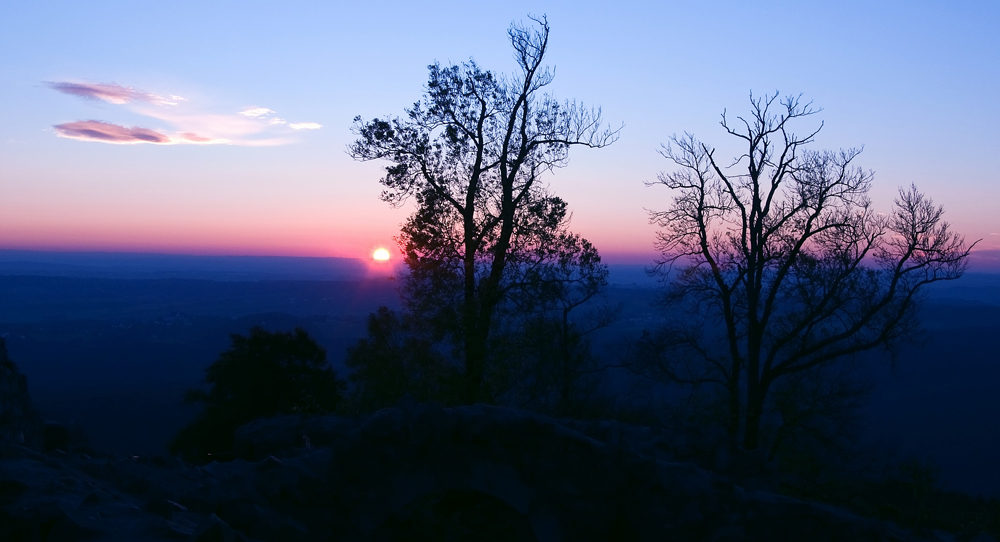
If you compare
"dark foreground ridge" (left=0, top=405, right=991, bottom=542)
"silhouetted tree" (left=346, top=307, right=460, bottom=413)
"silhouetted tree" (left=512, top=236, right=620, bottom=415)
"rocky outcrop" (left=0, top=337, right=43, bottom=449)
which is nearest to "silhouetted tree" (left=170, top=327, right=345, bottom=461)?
"silhouetted tree" (left=346, top=307, right=460, bottom=413)

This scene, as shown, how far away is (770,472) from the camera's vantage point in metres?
15.9

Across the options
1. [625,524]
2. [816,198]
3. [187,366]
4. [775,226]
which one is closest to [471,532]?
[625,524]

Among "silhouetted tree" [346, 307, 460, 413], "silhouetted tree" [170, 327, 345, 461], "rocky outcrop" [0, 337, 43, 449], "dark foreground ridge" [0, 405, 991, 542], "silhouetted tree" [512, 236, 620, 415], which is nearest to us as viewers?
"dark foreground ridge" [0, 405, 991, 542]

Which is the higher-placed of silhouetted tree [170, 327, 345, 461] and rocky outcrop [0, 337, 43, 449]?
rocky outcrop [0, 337, 43, 449]

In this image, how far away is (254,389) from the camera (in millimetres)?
27078

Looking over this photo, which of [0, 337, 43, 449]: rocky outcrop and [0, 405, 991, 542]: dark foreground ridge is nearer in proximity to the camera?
[0, 405, 991, 542]: dark foreground ridge

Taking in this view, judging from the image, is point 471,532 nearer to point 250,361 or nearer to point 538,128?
point 538,128

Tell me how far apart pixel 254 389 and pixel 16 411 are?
543 inches

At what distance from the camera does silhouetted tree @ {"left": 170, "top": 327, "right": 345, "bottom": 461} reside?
26672mm

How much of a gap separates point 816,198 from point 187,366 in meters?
74.0

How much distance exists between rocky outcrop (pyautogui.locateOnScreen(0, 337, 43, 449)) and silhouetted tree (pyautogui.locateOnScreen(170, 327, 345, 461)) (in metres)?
11.6

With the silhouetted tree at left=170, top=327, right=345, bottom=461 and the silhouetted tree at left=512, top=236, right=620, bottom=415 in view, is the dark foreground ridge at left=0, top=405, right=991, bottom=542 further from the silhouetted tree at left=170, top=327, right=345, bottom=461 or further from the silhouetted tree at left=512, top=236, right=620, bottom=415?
the silhouetted tree at left=170, top=327, right=345, bottom=461

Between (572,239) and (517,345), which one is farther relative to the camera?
(572,239)

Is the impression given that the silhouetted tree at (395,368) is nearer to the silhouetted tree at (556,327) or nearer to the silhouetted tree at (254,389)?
the silhouetted tree at (556,327)
